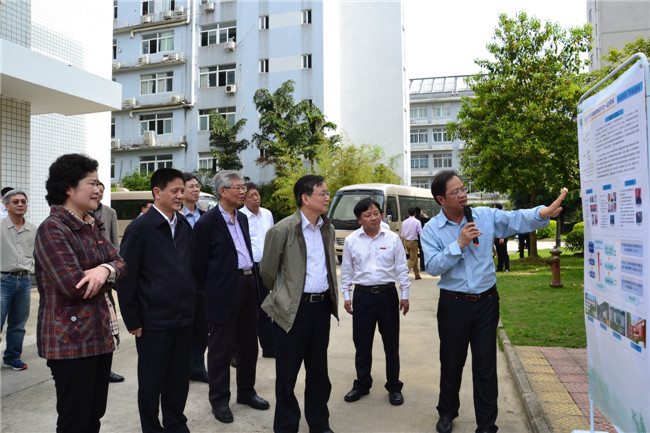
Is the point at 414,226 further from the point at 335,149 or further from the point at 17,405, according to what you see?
the point at 335,149

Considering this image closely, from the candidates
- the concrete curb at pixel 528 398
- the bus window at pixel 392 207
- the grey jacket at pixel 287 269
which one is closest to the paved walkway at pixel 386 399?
the concrete curb at pixel 528 398

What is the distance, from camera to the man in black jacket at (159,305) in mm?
3320

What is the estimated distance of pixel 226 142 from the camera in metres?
29.9

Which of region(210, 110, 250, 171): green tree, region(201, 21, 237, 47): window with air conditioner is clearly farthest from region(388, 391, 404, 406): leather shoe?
region(201, 21, 237, 47): window with air conditioner

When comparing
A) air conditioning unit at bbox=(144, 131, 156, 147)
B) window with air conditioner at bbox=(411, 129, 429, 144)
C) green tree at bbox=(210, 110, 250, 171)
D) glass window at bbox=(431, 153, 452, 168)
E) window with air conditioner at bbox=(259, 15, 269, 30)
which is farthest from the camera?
window with air conditioner at bbox=(411, 129, 429, 144)

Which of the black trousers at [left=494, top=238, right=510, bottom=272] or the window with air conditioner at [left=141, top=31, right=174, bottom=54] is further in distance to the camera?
the window with air conditioner at [left=141, top=31, right=174, bottom=54]

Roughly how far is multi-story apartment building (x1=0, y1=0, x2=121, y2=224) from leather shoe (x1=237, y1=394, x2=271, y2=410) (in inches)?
293

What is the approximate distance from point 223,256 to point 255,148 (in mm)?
28639

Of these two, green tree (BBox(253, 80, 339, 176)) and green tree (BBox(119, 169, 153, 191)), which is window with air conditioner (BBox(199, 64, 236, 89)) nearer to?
green tree (BBox(253, 80, 339, 176))

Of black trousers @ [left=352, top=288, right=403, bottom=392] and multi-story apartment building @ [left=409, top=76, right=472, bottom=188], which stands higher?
multi-story apartment building @ [left=409, top=76, right=472, bottom=188]

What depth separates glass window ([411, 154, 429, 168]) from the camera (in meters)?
52.5

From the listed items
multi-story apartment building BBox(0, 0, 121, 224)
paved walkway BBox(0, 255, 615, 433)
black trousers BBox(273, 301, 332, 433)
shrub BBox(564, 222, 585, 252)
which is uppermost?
multi-story apartment building BBox(0, 0, 121, 224)

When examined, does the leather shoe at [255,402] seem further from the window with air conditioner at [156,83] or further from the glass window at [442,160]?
the glass window at [442,160]

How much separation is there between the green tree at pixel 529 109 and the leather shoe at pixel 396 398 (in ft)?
40.7
